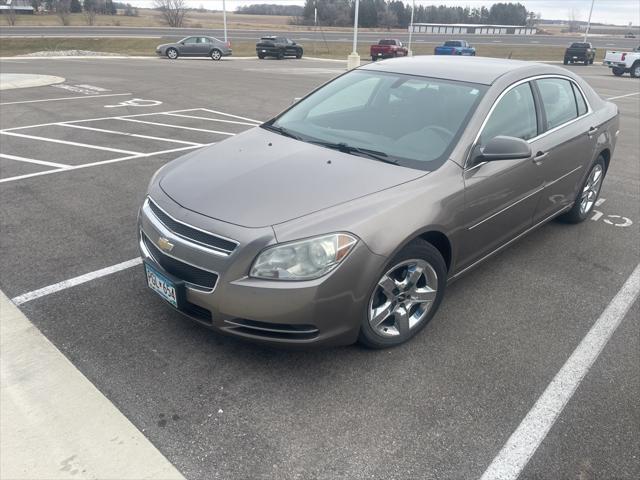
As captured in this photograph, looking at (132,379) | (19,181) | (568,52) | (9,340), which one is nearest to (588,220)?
(132,379)

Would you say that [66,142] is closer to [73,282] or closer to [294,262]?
[73,282]

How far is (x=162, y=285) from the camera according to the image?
303cm

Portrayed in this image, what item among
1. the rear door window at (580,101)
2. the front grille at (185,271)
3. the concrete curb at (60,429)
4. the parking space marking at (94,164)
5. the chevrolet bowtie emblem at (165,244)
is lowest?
the concrete curb at (60,429)

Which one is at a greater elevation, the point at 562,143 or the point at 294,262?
the point at 562,143

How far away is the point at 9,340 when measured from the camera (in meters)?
3.18

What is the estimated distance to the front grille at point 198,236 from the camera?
275 cm

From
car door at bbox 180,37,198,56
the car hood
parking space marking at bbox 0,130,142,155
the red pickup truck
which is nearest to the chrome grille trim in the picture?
the car hood

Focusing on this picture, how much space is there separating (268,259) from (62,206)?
11.9 ft

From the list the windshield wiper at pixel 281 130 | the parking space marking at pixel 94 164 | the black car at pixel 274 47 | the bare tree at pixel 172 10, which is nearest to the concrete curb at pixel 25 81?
the parking space marking at pixel 94 164

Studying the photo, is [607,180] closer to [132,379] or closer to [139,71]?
[132,379]

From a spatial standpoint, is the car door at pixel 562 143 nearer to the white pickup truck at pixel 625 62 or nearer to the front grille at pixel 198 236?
the front grille at pixel 198 236

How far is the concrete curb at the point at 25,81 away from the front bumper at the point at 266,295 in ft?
47.6

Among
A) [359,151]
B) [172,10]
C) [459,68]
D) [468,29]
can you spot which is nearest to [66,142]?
[359,151]

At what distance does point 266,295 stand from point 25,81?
15919mm
